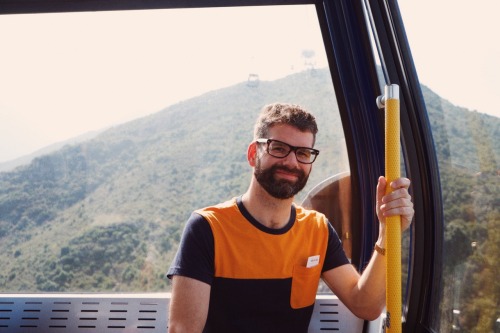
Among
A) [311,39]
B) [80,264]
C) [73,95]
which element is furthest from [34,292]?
[311,39]

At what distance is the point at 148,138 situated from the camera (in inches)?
122

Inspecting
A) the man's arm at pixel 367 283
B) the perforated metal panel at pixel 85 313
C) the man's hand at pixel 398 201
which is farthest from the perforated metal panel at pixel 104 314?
the man's hand at pixel 398 201

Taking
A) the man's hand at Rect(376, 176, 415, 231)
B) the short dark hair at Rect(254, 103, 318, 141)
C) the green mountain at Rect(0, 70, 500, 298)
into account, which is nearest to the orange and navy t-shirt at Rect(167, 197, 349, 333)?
the short dark hair at Rect(254, 103, 318, 141)

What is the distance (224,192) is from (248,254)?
92 cm

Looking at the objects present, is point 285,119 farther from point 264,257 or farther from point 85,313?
point 85,313

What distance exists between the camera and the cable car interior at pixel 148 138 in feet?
8.93

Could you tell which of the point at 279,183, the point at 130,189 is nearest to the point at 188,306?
the point at 279,183

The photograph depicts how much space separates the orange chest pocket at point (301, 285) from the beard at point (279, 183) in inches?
13.1

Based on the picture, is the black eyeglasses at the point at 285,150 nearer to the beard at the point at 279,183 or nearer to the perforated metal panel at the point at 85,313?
the beard at the point at 279,183

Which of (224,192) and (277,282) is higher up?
(224,192)

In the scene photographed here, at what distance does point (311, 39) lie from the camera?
2785 millimetres

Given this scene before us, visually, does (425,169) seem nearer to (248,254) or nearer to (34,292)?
(248,254)

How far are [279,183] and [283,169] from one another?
2.4 inches

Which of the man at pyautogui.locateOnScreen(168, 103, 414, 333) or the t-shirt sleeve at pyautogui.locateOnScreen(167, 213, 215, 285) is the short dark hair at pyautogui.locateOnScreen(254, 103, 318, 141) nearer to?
the man at pyautogui.locateOnScreen(168, 103, 414, 333)
